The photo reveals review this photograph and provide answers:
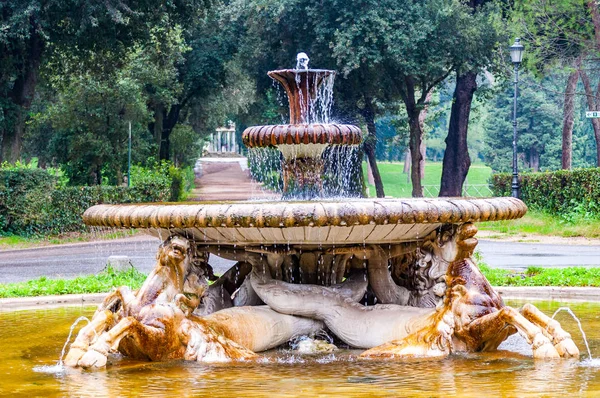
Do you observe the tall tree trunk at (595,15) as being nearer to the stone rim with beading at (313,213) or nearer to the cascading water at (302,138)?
the cascading water at (302,138)

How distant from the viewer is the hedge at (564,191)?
2525 cm

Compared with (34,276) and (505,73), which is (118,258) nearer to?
(34,276)

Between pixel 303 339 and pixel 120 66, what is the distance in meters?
26.7

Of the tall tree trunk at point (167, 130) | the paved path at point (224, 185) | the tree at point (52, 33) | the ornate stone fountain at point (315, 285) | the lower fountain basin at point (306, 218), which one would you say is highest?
the tree at point (52, 33)

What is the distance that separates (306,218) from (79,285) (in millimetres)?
6510

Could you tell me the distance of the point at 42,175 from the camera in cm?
2591

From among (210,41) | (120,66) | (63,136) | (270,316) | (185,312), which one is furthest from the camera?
(210,41)

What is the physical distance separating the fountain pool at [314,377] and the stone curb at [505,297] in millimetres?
2993

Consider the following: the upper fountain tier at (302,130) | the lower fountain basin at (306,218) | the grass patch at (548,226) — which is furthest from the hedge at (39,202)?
the lower fountain basin at (306,218)

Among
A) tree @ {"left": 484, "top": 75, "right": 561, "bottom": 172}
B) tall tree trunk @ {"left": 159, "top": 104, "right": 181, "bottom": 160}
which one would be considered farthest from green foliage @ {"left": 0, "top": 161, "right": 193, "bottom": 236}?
tree @ {"left": 484, "top": 75, "right": 561, "bottom": 172}

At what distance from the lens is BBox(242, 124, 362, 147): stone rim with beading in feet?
31.5

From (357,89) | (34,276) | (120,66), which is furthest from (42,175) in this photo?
(357,89)

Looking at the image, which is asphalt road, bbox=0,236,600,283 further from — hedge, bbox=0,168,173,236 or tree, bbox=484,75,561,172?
tree, bbox=484,75,561,172

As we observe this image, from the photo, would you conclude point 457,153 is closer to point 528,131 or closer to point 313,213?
point 313,213
